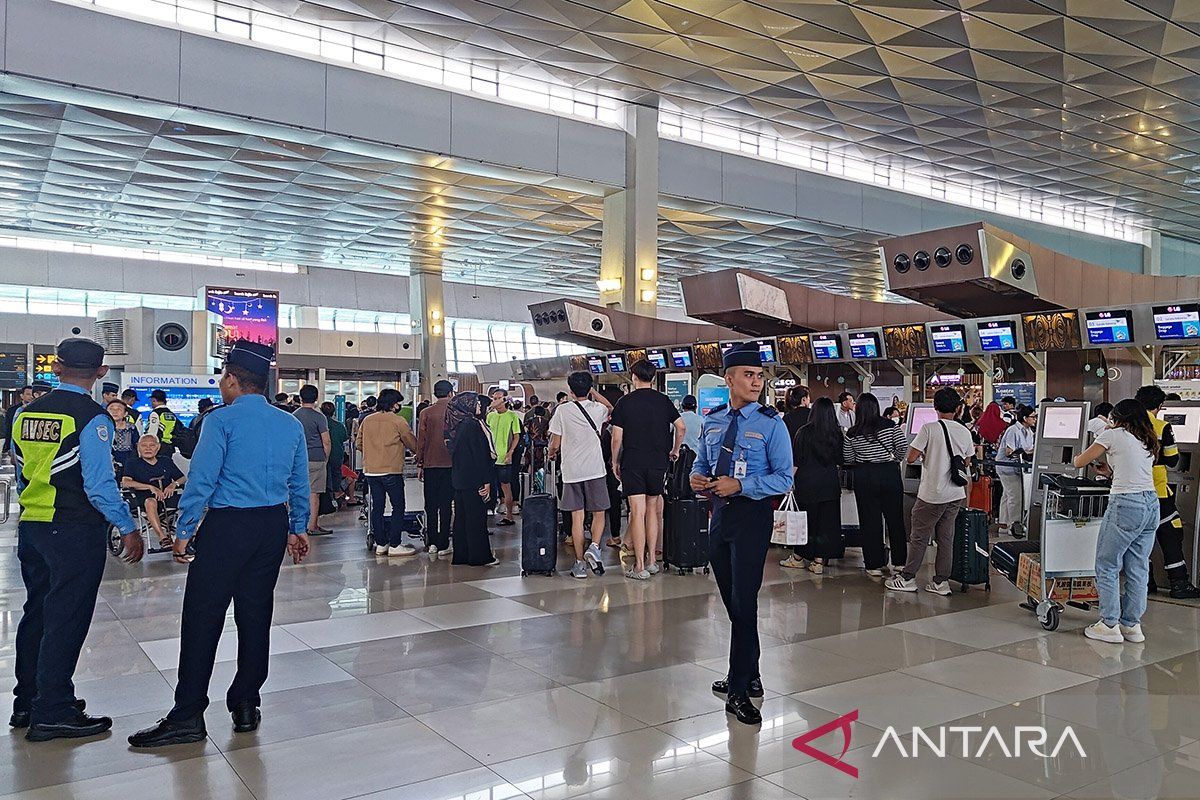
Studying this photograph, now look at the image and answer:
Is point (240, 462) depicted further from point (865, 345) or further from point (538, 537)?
point (865, 345)

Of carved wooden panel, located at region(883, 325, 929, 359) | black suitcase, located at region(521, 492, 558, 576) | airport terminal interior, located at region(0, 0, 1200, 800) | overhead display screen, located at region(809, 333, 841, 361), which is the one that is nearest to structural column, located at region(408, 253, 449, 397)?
airport terminal interior, located at region(0, 0, 1200, 800)

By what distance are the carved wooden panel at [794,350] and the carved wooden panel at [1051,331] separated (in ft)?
12.1

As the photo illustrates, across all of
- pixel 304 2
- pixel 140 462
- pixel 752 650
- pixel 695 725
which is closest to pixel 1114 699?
pixel 752 650

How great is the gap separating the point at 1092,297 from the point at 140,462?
35.1ft

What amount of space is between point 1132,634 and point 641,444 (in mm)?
3703

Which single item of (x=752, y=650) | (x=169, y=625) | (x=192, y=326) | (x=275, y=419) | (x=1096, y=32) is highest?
(x=1096, y=32)

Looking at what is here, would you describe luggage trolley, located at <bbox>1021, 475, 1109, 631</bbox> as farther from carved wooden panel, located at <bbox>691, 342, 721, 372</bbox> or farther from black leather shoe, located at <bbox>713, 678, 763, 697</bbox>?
carved wooden panel, located at <bbox>691, 342, 721, 372</bbox>

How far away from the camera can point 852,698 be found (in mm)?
4430

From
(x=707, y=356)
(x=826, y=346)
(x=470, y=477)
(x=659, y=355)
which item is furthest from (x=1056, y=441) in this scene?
(x=659, y=355)

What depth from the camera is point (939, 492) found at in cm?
689

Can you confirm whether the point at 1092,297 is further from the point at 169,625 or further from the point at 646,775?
the point at 169,625

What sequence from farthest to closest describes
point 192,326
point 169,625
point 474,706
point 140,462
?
point 192,326
point 140,462
point 169,625
point 474,706

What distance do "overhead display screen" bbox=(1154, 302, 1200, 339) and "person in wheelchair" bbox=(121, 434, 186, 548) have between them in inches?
407

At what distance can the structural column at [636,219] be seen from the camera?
53.0 feet
